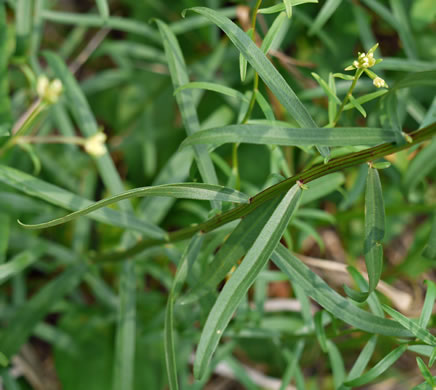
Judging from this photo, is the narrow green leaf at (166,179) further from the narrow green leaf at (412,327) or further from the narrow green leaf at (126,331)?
the narrow green leaf at (412,327)

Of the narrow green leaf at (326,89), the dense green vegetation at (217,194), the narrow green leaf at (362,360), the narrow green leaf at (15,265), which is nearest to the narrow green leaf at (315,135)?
the dense green vegetation at (217,194)

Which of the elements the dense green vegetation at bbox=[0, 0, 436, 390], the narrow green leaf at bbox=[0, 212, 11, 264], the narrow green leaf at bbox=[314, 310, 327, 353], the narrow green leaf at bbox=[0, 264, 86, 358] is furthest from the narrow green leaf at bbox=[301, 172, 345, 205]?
the narrow green leaf at bbox=[0, 212, 11, 264]

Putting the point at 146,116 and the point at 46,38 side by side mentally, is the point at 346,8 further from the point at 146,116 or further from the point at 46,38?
the point at 46,38

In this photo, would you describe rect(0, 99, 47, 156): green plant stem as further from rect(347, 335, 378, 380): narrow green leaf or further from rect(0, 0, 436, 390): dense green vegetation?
rect(347, 335, 378, 380): narrow green leaf

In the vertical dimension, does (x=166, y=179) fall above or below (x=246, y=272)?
above

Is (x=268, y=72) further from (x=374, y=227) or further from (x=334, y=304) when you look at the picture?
(x=334, y=304)

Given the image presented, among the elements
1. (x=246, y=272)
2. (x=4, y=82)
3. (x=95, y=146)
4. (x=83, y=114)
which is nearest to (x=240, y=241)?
(x=246, y=272)
